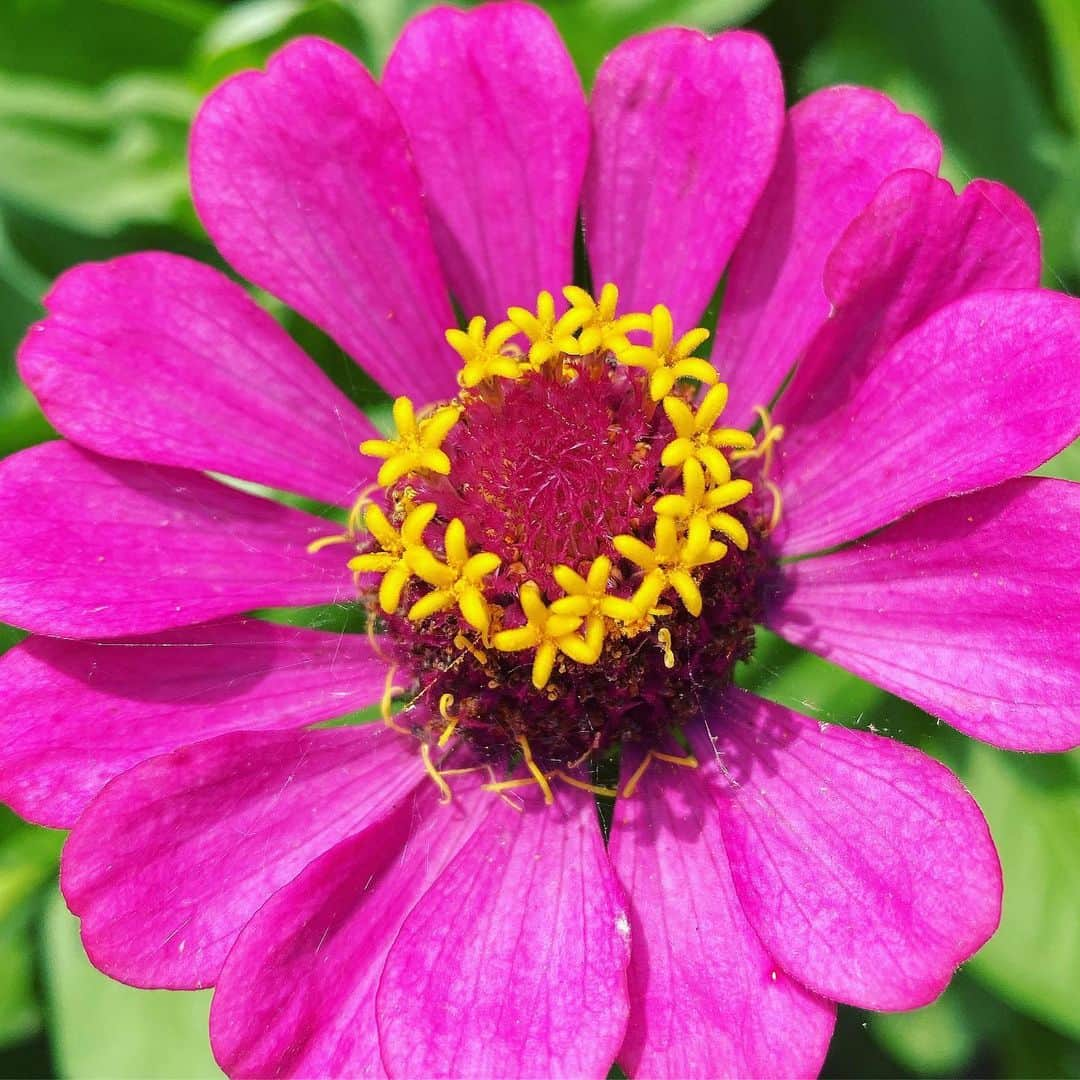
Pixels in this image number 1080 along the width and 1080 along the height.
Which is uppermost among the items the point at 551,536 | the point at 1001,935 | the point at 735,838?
the point at 551,536

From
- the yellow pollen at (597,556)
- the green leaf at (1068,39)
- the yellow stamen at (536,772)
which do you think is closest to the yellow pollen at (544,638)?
the yellow pollen at (597,556)

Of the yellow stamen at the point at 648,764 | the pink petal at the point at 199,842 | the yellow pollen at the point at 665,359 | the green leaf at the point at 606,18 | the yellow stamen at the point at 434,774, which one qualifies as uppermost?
the green leaf at the point at 606,18

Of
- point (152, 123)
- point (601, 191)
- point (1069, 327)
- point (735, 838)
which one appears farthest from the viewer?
point (152, 123)

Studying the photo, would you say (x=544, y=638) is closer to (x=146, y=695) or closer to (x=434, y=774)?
(x=434, y=774)

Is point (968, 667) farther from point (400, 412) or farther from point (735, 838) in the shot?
point (400, 412)

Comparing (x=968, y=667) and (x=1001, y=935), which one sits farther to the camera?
(x=1001, y=935)

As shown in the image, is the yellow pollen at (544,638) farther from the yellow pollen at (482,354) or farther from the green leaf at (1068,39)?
the green leaf at (1068,39)

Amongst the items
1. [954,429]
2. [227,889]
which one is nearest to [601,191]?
[954,429]

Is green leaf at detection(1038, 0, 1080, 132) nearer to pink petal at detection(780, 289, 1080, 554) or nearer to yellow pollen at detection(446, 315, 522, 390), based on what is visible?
pink petal at detection(780, 289, 1080, 554)
